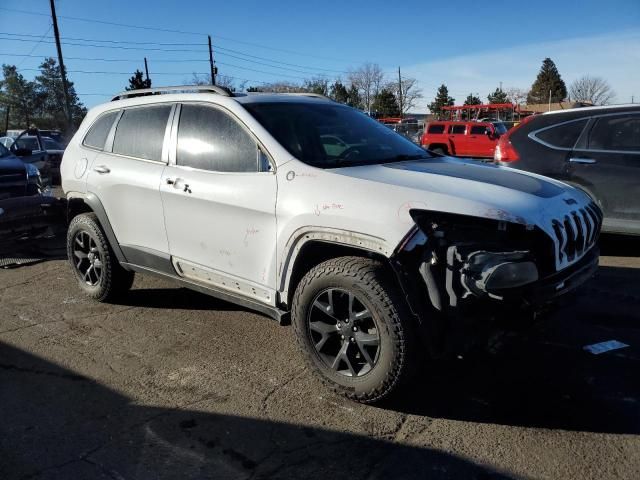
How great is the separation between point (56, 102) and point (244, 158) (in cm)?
7328

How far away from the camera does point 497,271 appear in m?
2.70

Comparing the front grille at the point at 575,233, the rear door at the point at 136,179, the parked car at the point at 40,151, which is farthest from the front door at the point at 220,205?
the parked car at the point at 40,151

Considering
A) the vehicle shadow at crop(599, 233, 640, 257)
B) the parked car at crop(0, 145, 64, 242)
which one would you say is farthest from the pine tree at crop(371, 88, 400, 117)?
the parked car at crop(0, 145, 64, 242)

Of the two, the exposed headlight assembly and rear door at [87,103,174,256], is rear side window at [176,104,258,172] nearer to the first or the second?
rear door at [87,103,174,256]

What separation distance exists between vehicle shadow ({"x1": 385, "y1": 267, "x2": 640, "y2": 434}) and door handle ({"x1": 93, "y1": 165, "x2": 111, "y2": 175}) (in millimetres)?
3189

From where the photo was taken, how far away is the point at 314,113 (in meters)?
Answer: 4.18

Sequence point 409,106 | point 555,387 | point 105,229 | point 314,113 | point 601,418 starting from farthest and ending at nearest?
1. point 409,106
2. point 105,229
3. point 314,113
4. point 555,387
5. point 601,418

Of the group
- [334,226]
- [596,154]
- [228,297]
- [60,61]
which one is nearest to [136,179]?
→ [228,297]

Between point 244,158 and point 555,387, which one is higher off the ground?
point 244,158

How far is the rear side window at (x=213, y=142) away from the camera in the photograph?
12.3 ft

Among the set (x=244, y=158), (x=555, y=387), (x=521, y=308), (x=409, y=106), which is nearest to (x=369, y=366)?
(x=521, y=308)

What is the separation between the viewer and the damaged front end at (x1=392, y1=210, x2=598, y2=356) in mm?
2756

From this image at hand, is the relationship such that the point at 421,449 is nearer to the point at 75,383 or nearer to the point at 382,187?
the point at 382,187

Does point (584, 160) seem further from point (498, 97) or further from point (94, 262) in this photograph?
point (498, 97)
